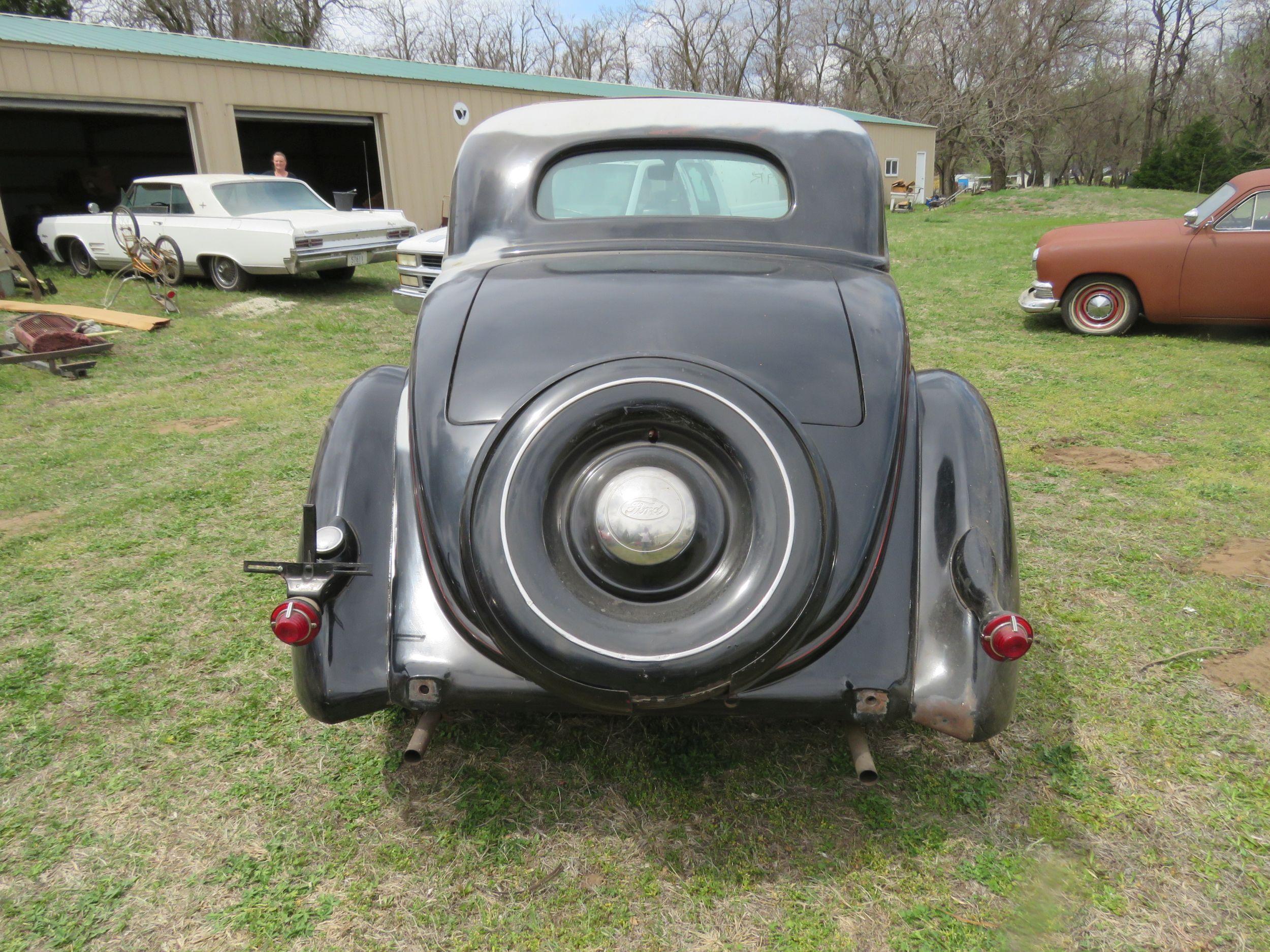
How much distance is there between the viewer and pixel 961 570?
2266mm

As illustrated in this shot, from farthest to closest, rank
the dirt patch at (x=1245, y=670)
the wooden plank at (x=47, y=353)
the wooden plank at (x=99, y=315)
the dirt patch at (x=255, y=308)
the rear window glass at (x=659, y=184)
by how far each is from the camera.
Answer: the dirt patch at (x=255, y=308) → the wooden plank at (x=99, y=315) → the wooden plank at (x=47, y=353) → the rear window glass at (x=659, y=184) → the dirt patch at (x=1245, y=670)

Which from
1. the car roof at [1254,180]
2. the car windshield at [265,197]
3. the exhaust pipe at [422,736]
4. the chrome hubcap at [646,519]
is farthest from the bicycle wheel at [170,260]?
the car roof at [1254,180]

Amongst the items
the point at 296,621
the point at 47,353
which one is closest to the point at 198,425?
the point at 47,353

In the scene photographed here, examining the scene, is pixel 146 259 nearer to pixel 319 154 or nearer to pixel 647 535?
pixel 647 535

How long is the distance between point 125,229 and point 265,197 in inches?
75.2

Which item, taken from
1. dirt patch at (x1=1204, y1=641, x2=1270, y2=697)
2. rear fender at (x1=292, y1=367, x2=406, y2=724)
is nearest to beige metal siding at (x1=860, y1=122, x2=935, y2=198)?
dirt patch at (x1=1204, y1=641, x2=1270, y2=697)

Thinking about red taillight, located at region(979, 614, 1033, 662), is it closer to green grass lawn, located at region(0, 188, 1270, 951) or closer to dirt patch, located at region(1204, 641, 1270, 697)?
green grass lawn, located at region(0, 188, 1270, 951)

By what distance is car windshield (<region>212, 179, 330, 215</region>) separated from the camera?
1109cm

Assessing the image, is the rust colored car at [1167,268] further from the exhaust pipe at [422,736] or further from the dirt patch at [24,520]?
the dirt patch at [24,520]

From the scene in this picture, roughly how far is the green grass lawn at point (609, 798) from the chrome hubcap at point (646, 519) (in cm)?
87

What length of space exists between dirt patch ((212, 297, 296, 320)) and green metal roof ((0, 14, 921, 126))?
508cm

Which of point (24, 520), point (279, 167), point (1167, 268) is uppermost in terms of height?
point (279, 167)

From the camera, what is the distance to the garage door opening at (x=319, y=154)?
2245cm

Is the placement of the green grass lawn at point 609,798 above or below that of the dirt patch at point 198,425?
below
